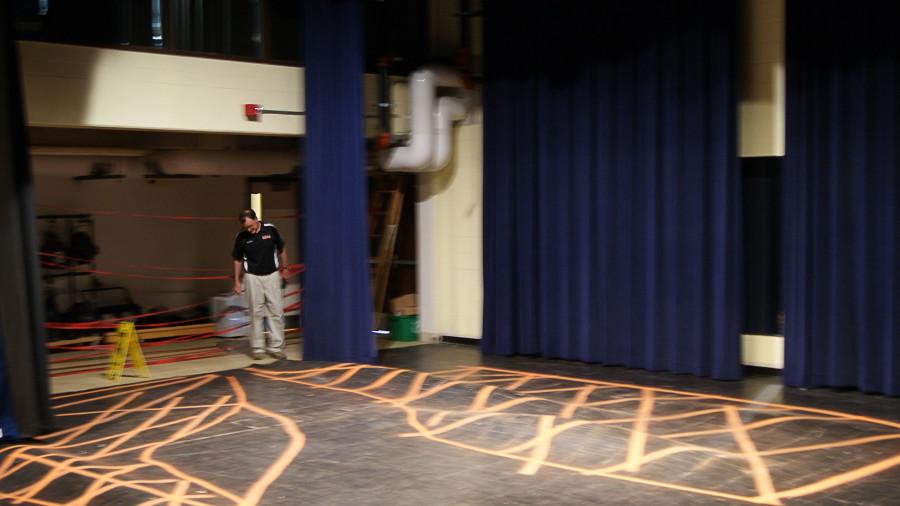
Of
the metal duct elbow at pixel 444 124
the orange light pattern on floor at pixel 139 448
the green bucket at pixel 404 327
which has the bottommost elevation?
the orange light pattern on floor at pixel 139 448

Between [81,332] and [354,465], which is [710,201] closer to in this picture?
[354,465]

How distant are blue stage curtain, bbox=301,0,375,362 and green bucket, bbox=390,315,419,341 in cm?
150

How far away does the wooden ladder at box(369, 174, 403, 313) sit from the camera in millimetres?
10508

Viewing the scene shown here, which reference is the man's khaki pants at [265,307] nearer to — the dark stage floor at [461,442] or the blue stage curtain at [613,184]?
the dark stage floor at [461,442]

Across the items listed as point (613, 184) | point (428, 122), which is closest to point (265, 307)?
point (428, 122)

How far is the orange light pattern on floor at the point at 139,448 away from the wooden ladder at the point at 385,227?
9.32ft

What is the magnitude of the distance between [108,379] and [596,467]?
476 centimetres

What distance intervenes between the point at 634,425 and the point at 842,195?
8.13 ft

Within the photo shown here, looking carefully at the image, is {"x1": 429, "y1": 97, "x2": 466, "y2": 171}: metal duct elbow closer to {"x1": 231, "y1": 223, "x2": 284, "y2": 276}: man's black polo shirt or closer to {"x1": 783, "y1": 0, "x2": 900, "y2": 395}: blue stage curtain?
{"x1": 231, "y1": 223, "x2": 284, "y2": 276}: man's black polo shirt

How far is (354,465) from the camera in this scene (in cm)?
557

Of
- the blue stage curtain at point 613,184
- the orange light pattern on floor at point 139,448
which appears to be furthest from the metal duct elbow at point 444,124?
the orange light pattern on floor at point 139,448

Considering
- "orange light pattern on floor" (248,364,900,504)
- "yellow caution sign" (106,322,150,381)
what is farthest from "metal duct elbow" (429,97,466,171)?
"yellow caution sign" (106,322,150,381)

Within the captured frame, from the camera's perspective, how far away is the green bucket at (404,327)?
10.4 meters

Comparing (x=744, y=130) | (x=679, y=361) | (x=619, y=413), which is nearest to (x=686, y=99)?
(x=744, y=130)
